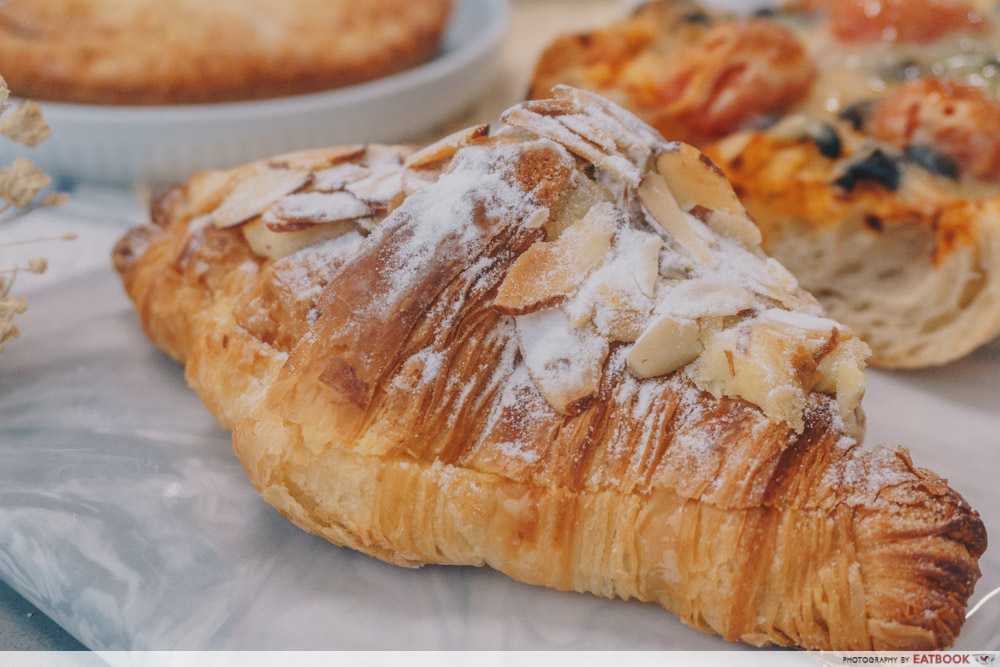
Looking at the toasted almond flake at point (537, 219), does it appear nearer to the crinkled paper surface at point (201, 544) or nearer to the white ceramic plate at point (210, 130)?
the crinkled paper surface at point (201, 544)

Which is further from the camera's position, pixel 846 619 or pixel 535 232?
pixel 535 232

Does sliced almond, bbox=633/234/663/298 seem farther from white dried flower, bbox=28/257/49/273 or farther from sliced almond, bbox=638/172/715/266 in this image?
white dried flower, bbox=28/257/49/273

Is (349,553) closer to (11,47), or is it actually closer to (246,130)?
(246,130)

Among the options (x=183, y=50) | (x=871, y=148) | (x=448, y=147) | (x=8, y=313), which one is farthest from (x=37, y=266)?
(x=871, y=148)

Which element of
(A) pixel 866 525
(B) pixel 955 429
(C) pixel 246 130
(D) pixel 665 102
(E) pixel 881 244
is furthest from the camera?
(C) pixel 246 130

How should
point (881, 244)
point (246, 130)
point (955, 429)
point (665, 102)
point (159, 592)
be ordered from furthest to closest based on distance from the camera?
point (246, 130) → point (665, 102) → point (881, 244) → point (955, 429) → point (159, 592)

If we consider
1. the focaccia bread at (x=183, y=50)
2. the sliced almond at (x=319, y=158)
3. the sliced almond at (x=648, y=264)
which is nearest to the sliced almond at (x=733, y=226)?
the sliced almond at (x=648, y=264)

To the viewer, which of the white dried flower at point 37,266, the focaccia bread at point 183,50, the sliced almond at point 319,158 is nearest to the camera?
the white dried flower at point 37,266

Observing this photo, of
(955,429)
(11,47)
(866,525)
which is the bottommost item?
(11,47)

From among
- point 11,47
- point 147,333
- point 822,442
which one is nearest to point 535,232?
point 822,442
